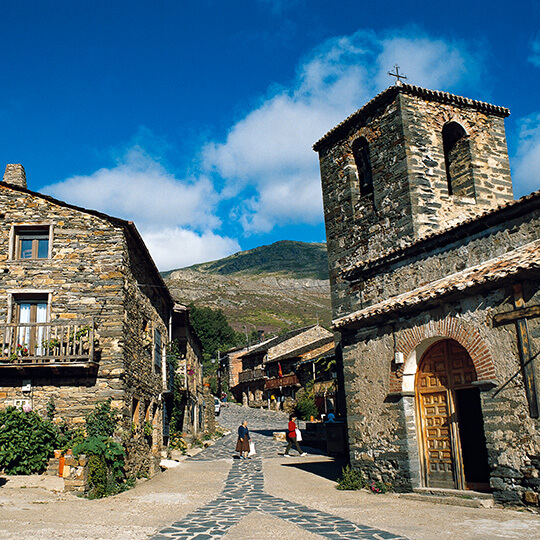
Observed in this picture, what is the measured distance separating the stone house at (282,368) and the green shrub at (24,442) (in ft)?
84.1

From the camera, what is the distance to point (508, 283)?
8.81 m

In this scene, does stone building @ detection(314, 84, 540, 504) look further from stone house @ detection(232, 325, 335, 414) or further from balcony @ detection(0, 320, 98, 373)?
stone house @ detection(232, 325, 335, 414)

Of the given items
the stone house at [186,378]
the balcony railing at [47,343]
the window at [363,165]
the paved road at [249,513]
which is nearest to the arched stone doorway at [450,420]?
the paved road at [249,513]

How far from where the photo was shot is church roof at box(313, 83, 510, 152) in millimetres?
16266

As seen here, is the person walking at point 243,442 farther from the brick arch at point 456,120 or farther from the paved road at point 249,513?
Answer: the brick arch at point 456,120

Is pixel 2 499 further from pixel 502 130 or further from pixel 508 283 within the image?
pixel 502 130

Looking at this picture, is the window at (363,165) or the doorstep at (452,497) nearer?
the doorstep at (452,497)

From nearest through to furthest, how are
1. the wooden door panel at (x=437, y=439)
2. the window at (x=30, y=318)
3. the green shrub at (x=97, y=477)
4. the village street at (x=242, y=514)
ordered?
the village street at (x=242, y=514), the wooden door panel at (x=437, y=439), the green shrub at (x=97, y=477), the window at (x=30, y=318)

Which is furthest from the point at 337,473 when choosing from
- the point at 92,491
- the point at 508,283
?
the point at 508,283

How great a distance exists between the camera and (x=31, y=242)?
1460cm

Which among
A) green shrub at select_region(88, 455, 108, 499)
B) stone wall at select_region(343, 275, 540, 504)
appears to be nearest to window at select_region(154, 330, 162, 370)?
green shrub at select_region(88, 455, 108, 499)

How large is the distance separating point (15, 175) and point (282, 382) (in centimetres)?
3108

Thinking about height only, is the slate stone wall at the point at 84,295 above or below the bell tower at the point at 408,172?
below

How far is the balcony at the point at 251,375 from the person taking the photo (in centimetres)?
4846
